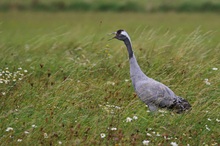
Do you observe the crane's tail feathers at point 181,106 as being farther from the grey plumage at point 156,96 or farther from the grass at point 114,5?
the grass at point 114,5

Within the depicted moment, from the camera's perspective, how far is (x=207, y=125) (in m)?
7.40

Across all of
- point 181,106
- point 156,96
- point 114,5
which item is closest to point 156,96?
point 156,96

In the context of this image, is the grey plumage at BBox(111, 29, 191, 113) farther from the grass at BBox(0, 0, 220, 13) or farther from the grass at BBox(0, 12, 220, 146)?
the grass at BBox(0, 0, 220, 13)

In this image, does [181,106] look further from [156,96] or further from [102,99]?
[102,99]

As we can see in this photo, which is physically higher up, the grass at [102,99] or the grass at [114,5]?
the grass at [102,99]

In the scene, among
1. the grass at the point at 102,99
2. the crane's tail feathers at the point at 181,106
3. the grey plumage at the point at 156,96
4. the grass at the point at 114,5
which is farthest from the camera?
the grass at the point at 114,5

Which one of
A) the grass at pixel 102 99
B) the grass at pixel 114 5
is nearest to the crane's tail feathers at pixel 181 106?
the grass at pixel 102 99

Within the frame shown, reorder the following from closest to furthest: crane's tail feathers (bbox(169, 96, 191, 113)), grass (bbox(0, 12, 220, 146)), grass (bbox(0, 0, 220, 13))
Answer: grass (bbox(0, 12, 220, 146)) → crane's tail feathers (bbox(169, 96, 191, 113)) → grass (bbox(0, 0, 220, 13))

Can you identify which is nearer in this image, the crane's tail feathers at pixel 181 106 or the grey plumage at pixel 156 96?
the crane's tail feathers at pixel 181 106

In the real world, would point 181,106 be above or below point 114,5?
above

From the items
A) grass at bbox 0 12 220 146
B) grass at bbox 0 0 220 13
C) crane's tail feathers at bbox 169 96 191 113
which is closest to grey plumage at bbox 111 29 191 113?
crane's tail feathers at bbox 169 96 191 113

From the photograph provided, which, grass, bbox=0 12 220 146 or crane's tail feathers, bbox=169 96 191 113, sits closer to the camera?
grass, bbox=0 12 220 146

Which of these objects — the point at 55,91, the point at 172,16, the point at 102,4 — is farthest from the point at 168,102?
the point at 102,4

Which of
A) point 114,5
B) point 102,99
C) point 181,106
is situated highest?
point 181,106
